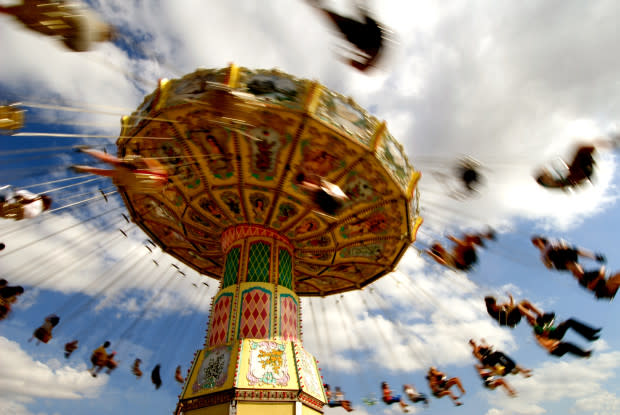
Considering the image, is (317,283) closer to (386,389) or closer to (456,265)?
(386,389)

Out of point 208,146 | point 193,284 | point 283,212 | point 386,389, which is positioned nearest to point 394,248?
point 283,212

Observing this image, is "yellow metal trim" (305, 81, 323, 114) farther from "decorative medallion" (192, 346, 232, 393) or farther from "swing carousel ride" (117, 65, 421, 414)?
"decorative medallion" (192, 346, 232, 393)

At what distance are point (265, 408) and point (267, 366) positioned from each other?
0.81 m

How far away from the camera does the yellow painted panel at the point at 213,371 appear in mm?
7613

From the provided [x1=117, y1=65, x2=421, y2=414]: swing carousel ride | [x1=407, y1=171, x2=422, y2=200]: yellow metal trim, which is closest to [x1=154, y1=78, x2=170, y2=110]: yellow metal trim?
[x1=117, y1=65, x2=421, y2=414]: swing carousel ride

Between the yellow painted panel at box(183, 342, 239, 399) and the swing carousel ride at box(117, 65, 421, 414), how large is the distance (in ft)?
0.09

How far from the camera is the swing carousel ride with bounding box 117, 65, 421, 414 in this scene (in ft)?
24.2

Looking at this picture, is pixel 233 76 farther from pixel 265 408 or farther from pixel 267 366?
pixel 265 408

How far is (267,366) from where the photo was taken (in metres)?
7.91

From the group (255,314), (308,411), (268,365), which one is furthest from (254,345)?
(308,411)

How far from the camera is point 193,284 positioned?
13195mm

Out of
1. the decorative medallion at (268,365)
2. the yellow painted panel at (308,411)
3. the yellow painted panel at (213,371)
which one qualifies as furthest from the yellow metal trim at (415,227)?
the yellow painted panel at (213,371)

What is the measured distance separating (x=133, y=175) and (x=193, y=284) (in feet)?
27.6

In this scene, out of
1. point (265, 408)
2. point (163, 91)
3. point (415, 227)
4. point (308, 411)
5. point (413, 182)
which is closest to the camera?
point (265, 408)
